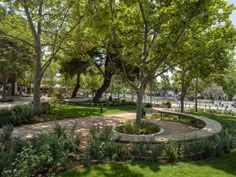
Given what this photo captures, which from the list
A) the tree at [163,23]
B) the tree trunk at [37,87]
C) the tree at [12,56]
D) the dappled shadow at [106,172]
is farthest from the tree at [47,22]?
the tree at [12,56]

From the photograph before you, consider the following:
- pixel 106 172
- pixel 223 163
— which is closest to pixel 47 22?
pixel 106 172

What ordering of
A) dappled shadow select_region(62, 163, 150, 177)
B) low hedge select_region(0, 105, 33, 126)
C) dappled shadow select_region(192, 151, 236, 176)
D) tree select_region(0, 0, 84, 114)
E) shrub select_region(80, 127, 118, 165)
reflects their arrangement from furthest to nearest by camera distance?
tree select_region(0, 0, 84, 114) < low hedge select_region(0, 105, 33, 126) < dappled shadow select_region(192, 151, 236, 176) < shrub select_region(80, 127, 118, 165) < dappled shadow select_region(62, 163, 150, 177)

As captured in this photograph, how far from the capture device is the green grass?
533 cm

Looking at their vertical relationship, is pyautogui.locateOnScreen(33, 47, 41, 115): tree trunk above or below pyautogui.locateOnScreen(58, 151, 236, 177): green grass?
above

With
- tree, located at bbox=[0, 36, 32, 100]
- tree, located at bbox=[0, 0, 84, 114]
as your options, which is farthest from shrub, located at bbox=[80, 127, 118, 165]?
tree, located at bbox=[0, 36, 32, 100]

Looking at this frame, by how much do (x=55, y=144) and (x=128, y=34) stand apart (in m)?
6.37

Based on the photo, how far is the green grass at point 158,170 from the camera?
5.33m

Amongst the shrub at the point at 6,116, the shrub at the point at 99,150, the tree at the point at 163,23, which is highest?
the tree at the point at 163,23

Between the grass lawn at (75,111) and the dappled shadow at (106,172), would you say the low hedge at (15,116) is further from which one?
the dappled shadow at (106,172)

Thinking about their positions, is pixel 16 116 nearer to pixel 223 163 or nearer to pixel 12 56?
pixel 223 163

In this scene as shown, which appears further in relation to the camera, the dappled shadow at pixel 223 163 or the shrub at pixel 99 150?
the dappled shadow at pixel 223 163

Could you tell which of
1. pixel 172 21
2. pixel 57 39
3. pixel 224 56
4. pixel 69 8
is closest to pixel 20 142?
pixel 172 21

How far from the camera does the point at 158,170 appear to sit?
18.5 feet

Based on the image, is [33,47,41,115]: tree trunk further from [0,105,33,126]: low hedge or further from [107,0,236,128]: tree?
[107,0,236,128]: tree
